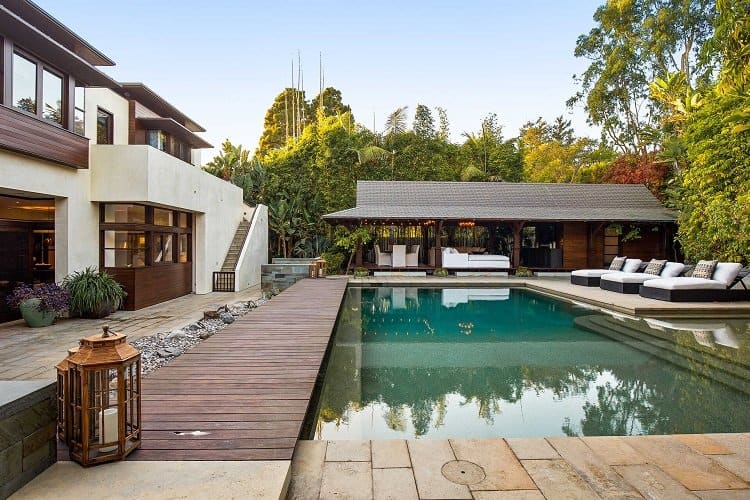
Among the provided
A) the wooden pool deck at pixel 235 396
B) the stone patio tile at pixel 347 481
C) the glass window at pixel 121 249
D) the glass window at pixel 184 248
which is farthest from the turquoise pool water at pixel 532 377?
the glass window at pixel 184 248

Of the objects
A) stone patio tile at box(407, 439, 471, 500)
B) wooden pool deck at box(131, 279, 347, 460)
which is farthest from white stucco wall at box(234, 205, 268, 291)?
stone patio tile at box(407, 439, 471, 500)

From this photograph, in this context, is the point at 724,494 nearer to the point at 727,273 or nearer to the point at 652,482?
the point at 652,482

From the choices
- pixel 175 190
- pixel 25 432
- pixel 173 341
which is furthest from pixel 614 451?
pixel 175 190

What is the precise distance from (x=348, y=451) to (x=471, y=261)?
46.3ft

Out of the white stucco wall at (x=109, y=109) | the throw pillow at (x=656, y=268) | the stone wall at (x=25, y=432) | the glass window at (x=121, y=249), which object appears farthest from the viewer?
the throw pillow at (x=656, y=268)

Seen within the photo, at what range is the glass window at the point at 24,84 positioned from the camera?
7.10m

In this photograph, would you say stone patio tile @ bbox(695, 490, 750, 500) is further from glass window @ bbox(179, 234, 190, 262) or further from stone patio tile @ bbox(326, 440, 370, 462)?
glass window @ bbox(179, 234, 190, 262)

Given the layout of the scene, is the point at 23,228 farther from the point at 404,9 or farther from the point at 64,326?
the point at 404,9

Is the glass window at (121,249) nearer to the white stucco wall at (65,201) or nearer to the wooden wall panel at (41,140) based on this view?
the white stucco wall at (65,201)

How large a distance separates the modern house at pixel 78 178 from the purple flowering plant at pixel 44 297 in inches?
25.5

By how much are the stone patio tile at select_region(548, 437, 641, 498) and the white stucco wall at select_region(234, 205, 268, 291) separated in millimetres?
11546

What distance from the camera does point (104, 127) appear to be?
10.6m

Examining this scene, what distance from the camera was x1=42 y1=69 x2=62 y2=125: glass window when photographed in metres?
7.73

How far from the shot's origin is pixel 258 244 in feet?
51.0
